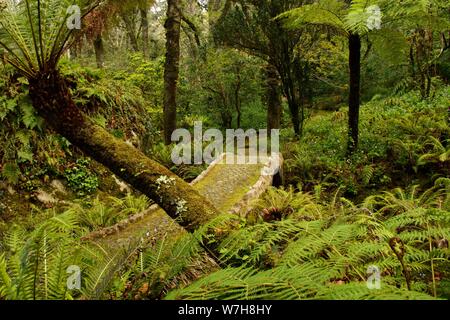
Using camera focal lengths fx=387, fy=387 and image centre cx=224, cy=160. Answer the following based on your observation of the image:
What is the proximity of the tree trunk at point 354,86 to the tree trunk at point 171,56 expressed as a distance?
3.64 metres

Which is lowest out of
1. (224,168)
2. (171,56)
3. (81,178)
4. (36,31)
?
(81,178)

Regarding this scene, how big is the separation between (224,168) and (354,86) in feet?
9.44

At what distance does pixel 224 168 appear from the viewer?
7.71 m

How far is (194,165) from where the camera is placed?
8961 mm

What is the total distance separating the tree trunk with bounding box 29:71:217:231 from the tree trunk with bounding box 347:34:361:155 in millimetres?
4794

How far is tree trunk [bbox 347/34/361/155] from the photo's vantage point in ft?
21.9
